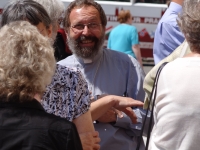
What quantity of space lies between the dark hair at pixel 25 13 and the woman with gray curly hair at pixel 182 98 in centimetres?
76

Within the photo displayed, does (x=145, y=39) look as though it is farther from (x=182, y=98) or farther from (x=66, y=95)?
(x=182, y=98)

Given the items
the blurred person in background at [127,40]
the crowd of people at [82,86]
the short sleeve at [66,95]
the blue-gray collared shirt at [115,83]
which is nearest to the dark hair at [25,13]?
the crowd of people at [82,86]

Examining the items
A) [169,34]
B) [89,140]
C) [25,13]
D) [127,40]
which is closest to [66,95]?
[89,140]

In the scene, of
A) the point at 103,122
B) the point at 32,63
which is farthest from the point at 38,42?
the point at 103,122

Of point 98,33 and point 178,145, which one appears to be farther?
point 98,33

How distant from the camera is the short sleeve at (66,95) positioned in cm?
254

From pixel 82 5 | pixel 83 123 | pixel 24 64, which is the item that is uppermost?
pixel 24 64

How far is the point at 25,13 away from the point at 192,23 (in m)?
0.91

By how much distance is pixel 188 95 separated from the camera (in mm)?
2377

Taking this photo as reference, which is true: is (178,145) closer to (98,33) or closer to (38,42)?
(38,42)

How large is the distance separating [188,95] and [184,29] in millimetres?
355

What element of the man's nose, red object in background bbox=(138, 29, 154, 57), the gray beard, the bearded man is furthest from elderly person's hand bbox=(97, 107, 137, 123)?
red object in background bbox=(138, 29, 154, 57)

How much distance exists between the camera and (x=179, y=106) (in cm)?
239

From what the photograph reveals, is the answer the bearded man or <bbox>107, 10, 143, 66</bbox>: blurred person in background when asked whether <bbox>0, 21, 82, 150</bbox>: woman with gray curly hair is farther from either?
<bbox>107, 10, 143, 66</bbox>: blurred person in background
